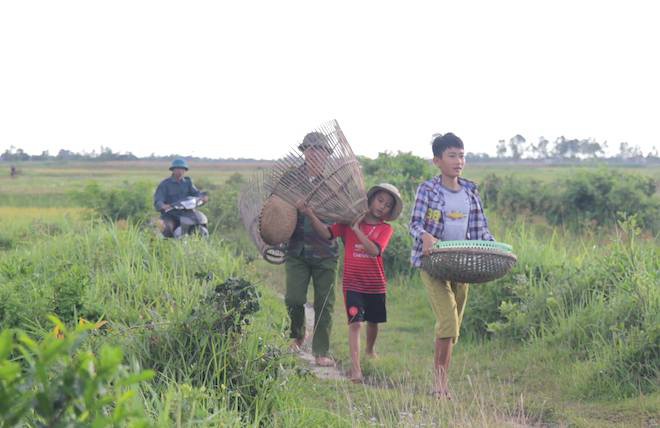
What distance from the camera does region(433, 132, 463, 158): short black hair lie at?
5.62 meters

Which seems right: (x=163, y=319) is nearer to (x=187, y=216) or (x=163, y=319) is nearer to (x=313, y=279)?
(x=313, y=279)

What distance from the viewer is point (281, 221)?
619 centimetres

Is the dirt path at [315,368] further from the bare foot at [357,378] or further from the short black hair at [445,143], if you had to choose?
the short black hair at [445,143]

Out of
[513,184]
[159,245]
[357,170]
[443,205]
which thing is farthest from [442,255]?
[513,184]

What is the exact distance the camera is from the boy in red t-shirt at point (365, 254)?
247 inches

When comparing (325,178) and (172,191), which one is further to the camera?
(172,191)

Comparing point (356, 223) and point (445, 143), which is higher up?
point (445, 143)

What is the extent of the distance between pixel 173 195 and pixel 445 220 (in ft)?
21.4

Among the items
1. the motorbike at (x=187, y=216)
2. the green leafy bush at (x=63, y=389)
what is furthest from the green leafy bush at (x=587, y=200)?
the green leafy bush at (x=63, y=389)

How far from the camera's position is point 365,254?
6.46 metres

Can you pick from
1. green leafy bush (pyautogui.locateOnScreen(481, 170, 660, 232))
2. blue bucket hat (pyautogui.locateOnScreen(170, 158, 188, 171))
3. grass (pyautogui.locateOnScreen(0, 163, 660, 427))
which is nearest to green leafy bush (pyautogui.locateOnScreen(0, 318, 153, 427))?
grass (pyautogui.locateOnScreen(0, 163, 660, 427))

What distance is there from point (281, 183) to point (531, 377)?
7.83 feet

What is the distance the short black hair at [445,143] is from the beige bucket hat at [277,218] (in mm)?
1188

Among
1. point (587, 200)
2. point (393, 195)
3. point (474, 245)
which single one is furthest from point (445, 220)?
point (587, 200)
